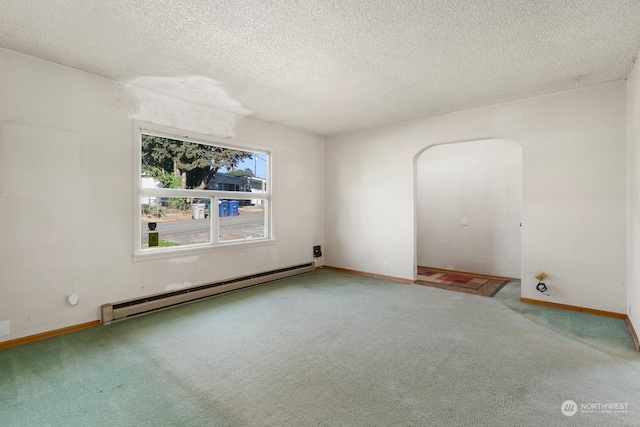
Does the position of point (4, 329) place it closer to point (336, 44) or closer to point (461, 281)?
point (336, 44)

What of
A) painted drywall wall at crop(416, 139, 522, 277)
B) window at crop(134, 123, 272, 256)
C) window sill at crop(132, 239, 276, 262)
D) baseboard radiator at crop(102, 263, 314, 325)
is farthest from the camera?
painted drywall wall at crop(416, 139, 522, 277)

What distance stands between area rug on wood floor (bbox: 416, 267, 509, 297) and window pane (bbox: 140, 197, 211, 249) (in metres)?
3.42

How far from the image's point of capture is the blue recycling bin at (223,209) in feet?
14.5

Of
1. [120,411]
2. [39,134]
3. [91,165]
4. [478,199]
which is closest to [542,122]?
[478,199]

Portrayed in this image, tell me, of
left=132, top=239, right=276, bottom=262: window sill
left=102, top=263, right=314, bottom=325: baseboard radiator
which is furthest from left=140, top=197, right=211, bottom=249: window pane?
left=102, top=263, right=314, bottom=325: baseboard radiator

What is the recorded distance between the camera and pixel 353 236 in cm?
564

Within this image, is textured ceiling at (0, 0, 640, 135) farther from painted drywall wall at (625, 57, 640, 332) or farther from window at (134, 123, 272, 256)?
window at (134, 123, 272, 256)

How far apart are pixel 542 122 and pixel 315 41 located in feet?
9.99

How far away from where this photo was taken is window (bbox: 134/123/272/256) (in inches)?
Result: 145

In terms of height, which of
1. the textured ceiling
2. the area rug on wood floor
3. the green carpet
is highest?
the textured ceiling

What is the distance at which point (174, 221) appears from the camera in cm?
394

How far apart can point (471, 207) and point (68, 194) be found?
5.92 m

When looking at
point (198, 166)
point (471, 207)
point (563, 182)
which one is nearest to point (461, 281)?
point (471, 207)

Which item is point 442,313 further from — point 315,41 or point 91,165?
point 91,165
